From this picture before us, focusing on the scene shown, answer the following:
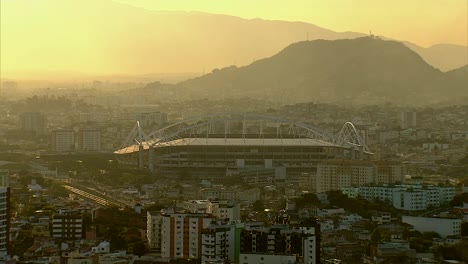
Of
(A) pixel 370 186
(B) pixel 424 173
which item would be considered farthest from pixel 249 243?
(B) pixel 424 173

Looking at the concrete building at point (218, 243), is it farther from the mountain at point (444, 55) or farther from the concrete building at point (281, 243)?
the mountain at point (444, 55)

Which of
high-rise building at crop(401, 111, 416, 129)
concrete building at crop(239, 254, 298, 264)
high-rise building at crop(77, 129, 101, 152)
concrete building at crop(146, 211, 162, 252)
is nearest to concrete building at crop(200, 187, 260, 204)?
concrete building at crop(146, 211, 162, 252)

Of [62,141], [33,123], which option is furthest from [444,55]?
[62,141]

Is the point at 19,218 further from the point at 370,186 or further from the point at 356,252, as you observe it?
the point at 370,186

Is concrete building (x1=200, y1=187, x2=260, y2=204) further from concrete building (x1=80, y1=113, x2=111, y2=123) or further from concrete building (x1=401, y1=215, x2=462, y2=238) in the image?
concrete building (x1=80, y1=113, x2=111, y2=123)

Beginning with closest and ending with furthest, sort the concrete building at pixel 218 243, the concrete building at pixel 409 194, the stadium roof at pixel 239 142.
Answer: the concrete building at pixel 218 243
the concrete building at pixel 409 194
the stadium roof at pixel 239 142

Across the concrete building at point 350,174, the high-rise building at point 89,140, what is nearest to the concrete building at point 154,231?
the concrete building at point 350,174
